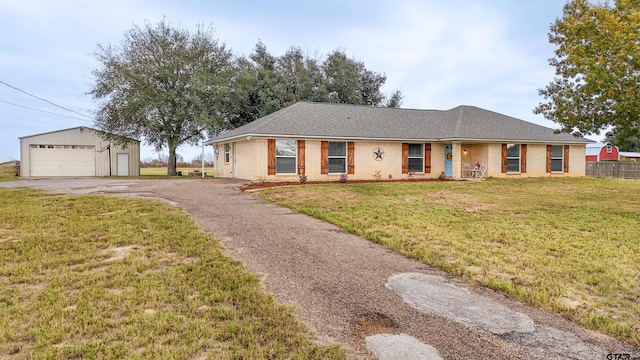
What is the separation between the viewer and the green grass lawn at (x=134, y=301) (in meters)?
2.67

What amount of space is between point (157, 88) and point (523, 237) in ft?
79.4

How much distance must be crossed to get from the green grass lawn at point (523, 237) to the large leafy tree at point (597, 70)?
2579 millimetres

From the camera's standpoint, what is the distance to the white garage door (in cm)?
2447

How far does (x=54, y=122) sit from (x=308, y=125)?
2318 centimetres

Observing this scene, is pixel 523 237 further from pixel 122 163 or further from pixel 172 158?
pixel 122 163

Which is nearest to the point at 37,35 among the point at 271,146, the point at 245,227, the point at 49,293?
the point at 271,146

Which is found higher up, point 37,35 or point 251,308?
point 37,35

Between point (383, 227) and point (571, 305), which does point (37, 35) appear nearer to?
point (383, 227)

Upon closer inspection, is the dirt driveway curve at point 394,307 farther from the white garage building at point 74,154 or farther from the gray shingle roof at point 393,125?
the white garage building at point 74,154

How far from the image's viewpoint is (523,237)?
641cm

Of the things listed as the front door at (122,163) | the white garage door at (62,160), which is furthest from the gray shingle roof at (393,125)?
the white garage door at (62,160)

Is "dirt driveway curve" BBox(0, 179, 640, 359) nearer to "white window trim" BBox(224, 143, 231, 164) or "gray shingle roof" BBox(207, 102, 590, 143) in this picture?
"gray shingle roof" BBox(207, 102, 590, 143)

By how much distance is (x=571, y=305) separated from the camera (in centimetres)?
368

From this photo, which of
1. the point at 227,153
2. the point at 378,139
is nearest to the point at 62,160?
the point at 227,153
